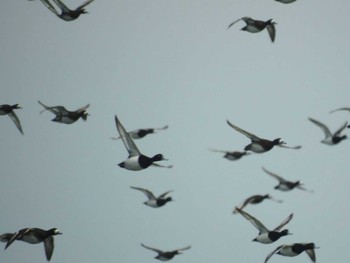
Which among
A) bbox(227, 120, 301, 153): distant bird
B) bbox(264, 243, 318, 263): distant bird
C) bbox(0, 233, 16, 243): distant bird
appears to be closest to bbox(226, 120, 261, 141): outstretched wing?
bbox(227, 120, 301, 153): distant bird

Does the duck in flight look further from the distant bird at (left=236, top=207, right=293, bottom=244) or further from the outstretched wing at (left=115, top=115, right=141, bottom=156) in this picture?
the distant bird at (left=236, top=207, right=293, bottom=244)

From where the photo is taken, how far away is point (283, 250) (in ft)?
126

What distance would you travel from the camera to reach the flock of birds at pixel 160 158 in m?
35.3

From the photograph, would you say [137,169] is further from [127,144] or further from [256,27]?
[256,27]

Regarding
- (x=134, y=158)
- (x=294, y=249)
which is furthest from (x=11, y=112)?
(x=294, y=249)

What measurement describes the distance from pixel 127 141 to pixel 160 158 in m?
1.61

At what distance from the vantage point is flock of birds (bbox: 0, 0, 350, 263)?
35344 mm

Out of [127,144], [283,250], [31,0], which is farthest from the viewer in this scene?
[283,250]

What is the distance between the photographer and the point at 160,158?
3541cm

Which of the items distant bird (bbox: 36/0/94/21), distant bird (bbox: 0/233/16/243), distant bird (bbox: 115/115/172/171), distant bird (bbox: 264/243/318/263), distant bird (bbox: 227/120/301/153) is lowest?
distant bird (bbox: 264/243/318/263)

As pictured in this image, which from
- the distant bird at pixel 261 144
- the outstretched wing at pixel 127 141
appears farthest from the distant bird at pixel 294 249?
the outstretched wing at pixel 127 141

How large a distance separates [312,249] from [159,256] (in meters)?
8.08

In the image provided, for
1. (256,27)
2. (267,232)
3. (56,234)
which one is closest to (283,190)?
(267,232)

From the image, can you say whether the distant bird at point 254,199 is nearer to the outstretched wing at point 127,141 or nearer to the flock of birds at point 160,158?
the flock of birds at point 160,158
